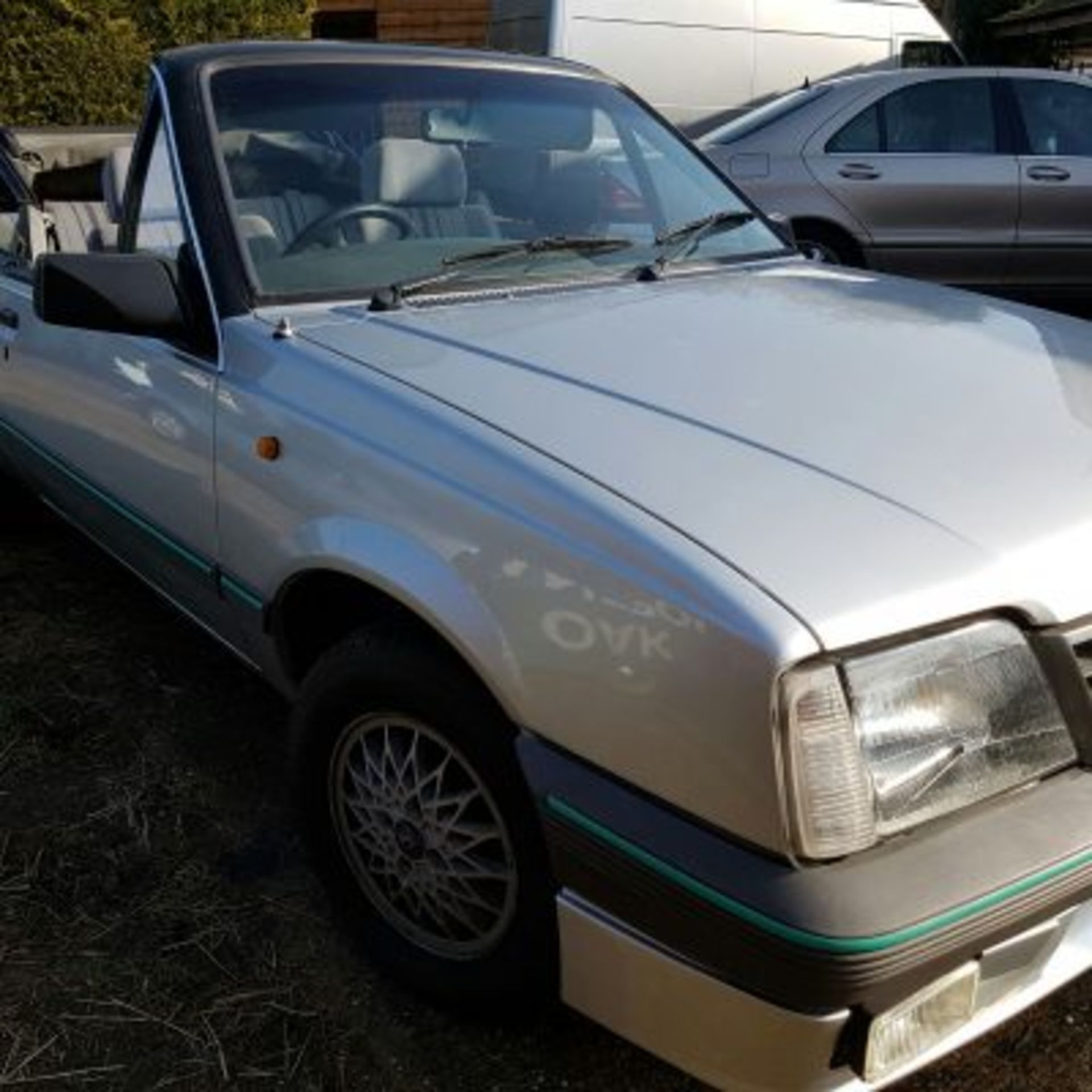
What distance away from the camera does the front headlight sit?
5.42 feet

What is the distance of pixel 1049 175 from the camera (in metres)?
7.60

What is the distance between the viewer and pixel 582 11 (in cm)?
939

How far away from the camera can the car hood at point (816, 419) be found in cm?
177

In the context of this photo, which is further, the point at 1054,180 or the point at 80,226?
the point at 1054,180

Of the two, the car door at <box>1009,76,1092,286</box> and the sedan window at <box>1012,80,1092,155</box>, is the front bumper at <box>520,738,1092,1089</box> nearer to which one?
the car door at <box>1009,76,1092,286</box>

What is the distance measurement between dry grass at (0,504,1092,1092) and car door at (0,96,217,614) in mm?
416

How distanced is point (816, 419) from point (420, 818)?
93 centimetres

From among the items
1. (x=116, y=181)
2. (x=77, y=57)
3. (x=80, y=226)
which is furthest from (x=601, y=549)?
(x=77, y=57)

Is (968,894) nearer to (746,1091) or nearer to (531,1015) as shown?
(746,1091)

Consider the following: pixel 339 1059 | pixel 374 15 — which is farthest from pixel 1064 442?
pixel 374 15

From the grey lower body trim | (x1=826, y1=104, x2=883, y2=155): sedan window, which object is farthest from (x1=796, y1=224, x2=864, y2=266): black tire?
the grey lower body trim

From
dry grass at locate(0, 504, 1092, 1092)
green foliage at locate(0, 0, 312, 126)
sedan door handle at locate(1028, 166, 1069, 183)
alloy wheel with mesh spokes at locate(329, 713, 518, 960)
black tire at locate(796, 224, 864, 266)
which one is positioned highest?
green foliage at locate(0, 0, 312, 126)

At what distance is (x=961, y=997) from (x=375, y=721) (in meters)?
1.04

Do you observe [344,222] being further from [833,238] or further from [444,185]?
[833,238]
